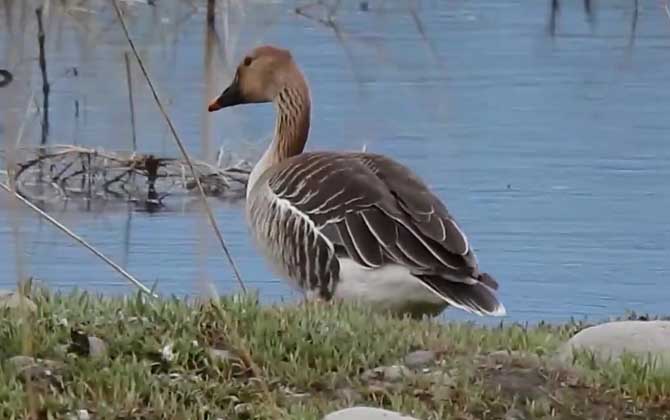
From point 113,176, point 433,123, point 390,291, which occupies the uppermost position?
point 390,291

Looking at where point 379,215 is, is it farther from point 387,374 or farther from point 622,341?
point 387,374

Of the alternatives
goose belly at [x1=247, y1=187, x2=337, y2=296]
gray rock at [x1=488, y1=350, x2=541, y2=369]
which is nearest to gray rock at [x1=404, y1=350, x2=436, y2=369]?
gray rock at [x1=488, y1=350, x2=541, y2=369]

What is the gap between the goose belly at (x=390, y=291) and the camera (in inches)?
326

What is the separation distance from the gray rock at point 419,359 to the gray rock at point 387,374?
6 centimetres

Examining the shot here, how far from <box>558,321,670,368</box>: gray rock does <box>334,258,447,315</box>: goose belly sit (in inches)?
62.0

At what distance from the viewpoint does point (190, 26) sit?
54.3 feet

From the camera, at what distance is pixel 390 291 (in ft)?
27.3

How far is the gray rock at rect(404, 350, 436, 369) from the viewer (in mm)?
6230

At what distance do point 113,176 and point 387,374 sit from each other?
269 inches

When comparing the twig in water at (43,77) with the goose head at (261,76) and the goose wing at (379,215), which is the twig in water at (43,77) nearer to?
the goose head at (261,76)

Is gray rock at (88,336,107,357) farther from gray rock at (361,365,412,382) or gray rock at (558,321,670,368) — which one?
gray rock at (558,321,670,368)

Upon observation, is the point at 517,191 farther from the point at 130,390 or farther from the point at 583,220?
the point at 130,390

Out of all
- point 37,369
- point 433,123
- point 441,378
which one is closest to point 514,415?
point 441,378

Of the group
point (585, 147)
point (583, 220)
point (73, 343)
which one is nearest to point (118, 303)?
point (73, 343)
